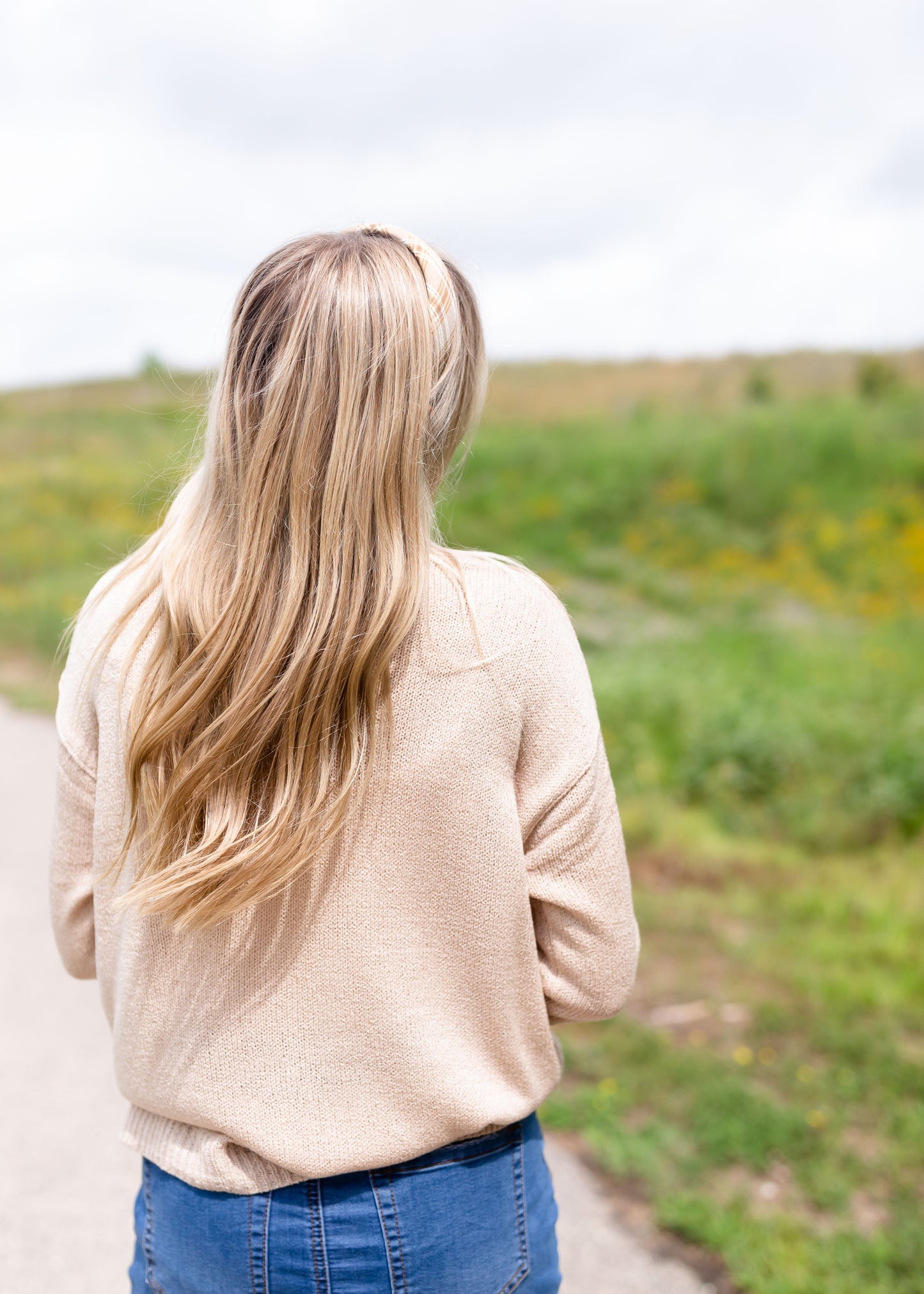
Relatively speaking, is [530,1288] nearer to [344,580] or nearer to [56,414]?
[344,580]

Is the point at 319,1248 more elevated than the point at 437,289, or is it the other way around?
the point at 437,289

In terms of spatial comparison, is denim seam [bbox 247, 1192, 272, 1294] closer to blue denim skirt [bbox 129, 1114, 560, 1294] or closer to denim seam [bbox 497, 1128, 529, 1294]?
blue denim skirt [bbox 129, 1114, 560, 1294]

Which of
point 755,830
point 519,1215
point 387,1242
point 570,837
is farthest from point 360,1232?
point 755,830

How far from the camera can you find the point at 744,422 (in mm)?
19594

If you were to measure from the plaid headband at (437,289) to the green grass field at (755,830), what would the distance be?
43 centimetres

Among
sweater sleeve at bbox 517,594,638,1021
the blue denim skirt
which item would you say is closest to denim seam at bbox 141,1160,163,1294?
the blue denim skirt

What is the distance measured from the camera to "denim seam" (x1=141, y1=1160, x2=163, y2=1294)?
1.26 m

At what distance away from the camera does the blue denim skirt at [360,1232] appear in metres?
1.16

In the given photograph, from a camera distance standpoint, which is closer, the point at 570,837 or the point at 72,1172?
the point at 570,837

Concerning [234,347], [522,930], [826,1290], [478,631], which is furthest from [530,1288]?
[826,1290]

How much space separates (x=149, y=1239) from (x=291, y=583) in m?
0.86

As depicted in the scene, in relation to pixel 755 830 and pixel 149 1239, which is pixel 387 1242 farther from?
pixel 755 830

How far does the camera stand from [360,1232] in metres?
1.16

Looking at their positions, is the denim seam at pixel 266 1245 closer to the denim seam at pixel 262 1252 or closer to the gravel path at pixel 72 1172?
the denim seam at pixel 262 1252
